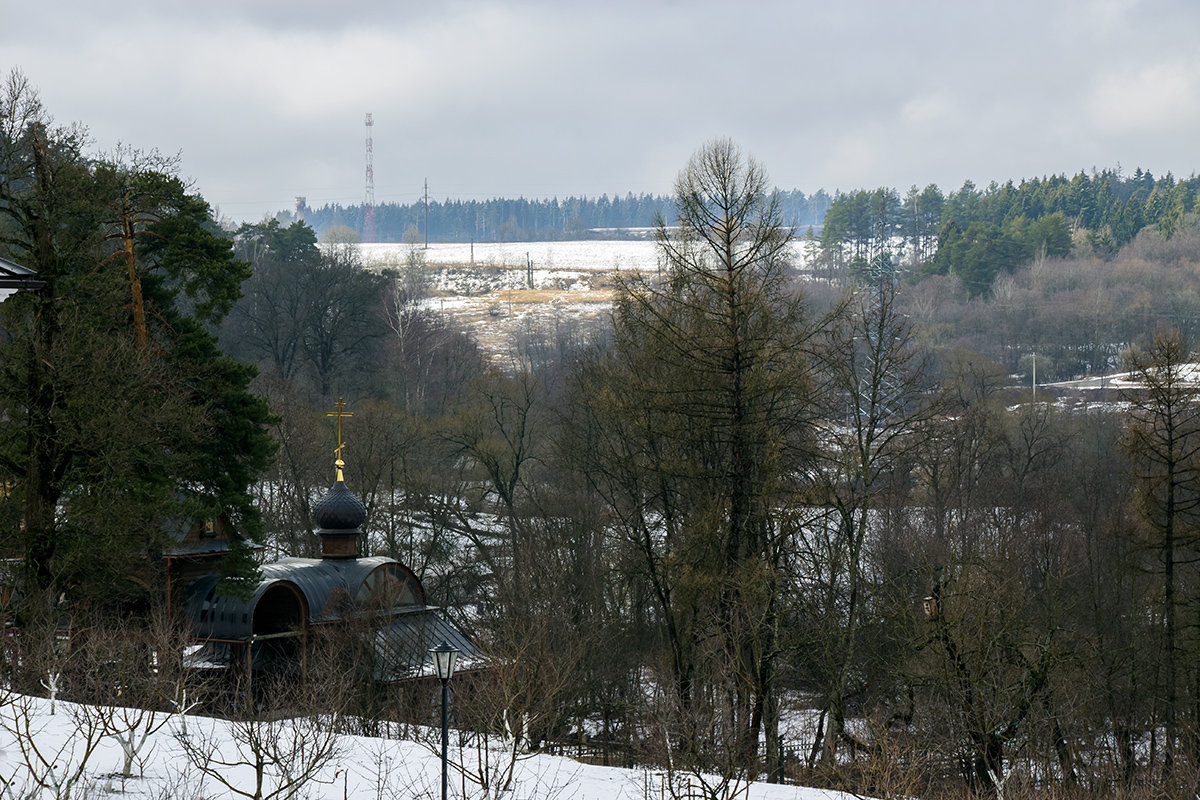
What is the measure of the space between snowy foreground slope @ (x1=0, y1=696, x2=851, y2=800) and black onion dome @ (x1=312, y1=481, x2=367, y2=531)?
40.4ft

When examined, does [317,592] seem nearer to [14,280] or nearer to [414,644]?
[414,644]

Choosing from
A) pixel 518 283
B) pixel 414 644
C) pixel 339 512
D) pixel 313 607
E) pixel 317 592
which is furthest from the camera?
pixel 518 283

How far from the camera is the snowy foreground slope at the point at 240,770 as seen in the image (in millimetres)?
14430

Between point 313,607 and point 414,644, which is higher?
point 313,607

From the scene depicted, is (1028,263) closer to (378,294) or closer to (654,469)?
(378,294)

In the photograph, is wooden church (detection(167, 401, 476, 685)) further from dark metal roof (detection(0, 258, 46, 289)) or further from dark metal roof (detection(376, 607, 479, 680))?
dark metal roof (detection(0, 258, 46, 289))

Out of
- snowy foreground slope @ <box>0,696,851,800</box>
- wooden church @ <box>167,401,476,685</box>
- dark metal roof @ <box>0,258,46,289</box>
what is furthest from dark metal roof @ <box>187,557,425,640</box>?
dark metal roof @ <box>0,258,46,289</box>

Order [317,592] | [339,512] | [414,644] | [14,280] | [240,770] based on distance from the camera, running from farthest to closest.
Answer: [339,512], [317,592], [414,644], [240,770], [14,280]

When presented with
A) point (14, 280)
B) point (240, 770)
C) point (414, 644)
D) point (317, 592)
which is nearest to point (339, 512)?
point (317, 592)

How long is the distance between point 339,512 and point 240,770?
48.9 feet

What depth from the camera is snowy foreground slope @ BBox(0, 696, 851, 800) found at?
14430mm

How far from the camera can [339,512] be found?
102ft

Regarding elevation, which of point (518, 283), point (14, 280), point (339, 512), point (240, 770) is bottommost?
point (240, 770)

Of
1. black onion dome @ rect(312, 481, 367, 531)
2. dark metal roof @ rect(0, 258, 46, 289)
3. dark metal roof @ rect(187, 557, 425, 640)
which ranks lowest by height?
dark metal roof @ rect(187, 557, 425, 640)
